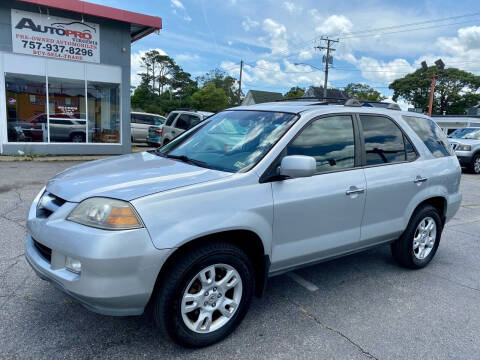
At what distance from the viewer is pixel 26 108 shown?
13148 mm

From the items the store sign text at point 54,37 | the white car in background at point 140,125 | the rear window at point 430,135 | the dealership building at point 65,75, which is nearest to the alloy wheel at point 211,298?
the rear window at point 430,135

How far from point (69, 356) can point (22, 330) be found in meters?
0.56

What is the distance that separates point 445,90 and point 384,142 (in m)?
65.7

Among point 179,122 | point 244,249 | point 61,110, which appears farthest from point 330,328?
point 61,110

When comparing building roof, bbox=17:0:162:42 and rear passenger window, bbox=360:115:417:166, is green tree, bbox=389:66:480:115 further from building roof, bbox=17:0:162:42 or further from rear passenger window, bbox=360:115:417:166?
rear passenger window, bbox=360:115:417:166

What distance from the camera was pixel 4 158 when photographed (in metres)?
12.1

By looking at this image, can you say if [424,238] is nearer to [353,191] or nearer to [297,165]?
[353,191]

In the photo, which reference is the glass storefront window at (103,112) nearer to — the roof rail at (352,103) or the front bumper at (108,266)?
the roof rail at (352,103)

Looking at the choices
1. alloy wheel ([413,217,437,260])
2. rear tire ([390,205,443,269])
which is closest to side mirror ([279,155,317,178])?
rear tire ([390,205,443,269])

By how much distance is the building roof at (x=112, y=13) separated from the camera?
40.8 feet

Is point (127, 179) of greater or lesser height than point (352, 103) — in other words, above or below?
below

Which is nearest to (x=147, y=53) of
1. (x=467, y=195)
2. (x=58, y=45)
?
(x=58, y=45)

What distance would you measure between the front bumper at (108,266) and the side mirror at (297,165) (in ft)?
3.59

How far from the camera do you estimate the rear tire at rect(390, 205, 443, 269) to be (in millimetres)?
4227
